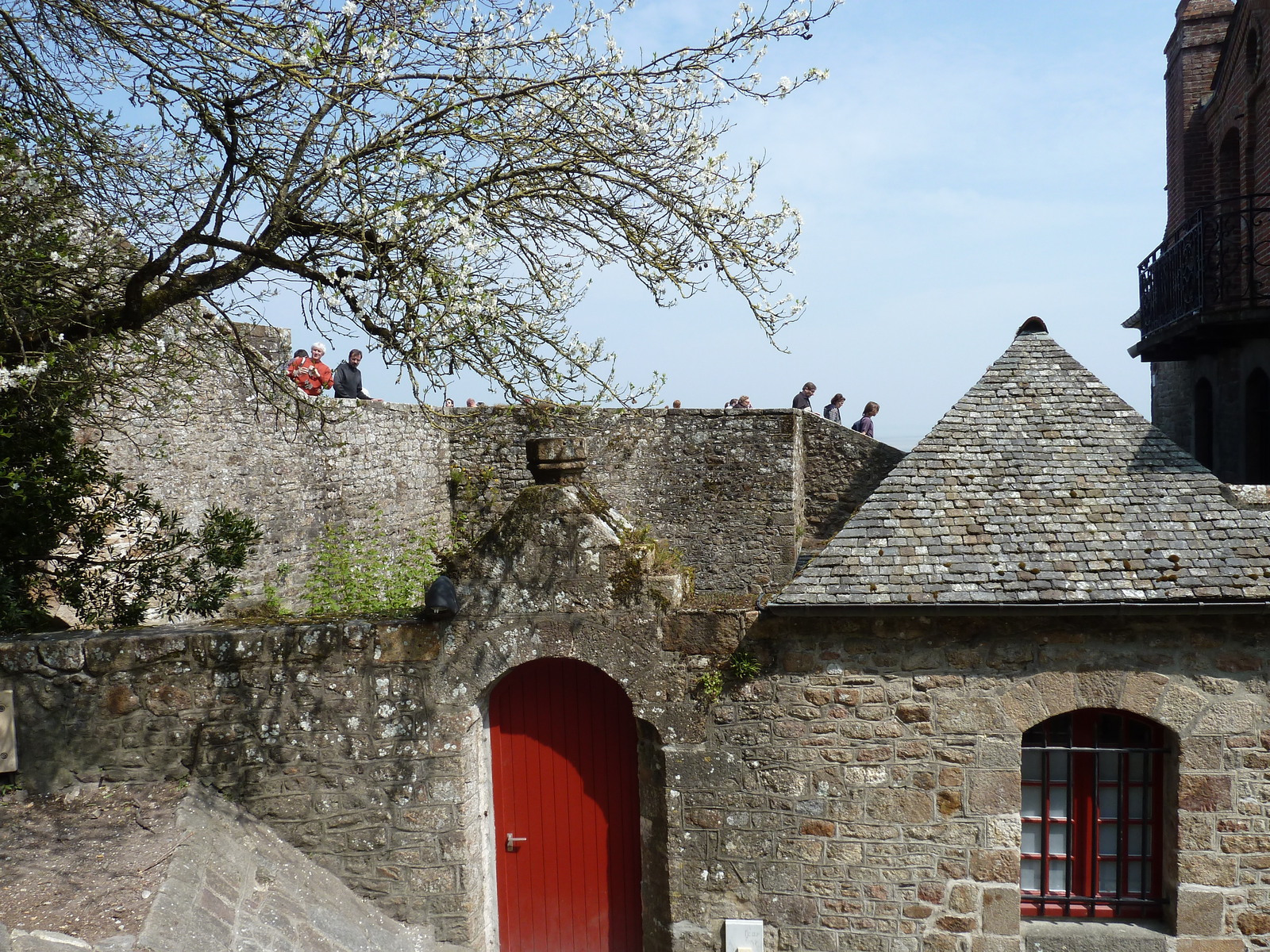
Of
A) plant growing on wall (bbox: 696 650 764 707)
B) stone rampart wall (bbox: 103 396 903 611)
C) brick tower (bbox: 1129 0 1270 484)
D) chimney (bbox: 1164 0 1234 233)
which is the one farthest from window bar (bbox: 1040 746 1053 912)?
chimney (bbox: 1164 0 1234 233)

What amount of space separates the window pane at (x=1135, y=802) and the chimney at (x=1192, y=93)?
1178 cm

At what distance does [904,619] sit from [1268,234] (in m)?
8.76

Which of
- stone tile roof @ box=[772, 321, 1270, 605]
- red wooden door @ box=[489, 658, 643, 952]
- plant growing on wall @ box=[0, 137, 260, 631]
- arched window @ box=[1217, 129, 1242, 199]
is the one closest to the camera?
plant growing on wall @ box=[0, 137, 260, 631]

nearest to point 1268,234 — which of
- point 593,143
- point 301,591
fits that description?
point 593,143

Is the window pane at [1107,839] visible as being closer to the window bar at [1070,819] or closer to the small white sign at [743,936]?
the window bar at [1070,819]

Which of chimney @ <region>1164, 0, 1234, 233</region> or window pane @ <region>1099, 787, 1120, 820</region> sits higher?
chimney @ <region>1164, 0, 1234, 233</region>

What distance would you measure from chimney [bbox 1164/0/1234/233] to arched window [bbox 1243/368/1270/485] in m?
4.83

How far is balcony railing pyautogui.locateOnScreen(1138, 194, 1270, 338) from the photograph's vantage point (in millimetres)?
10898

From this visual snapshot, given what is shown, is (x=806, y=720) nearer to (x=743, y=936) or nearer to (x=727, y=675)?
(x=727, y=675)

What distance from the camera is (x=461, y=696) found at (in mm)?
6000

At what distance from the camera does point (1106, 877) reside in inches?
247

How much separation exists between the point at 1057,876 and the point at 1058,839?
0.25 m

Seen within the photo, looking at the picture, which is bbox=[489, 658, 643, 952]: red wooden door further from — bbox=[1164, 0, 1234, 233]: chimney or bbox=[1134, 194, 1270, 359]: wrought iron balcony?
bbox=[1164, 0, 1234, 233]: chimney

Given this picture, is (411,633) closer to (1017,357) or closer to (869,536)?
(869,536)
